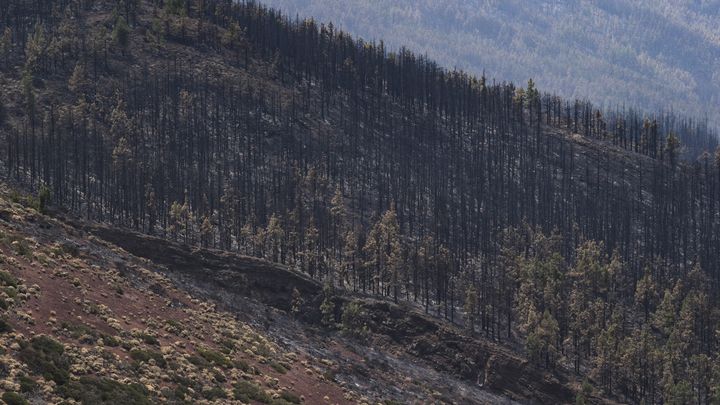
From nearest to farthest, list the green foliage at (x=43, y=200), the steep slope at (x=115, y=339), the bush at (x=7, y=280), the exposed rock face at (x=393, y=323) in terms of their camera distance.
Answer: the steep slope at (x=115, y=339), the bush at (x=7, y=280), the green foliage at (x=43, y=200), the exposed rock face at (x=393, y=323)

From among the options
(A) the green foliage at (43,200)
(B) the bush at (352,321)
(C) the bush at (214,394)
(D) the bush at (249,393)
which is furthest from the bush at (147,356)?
(B) the bush at (352,321)

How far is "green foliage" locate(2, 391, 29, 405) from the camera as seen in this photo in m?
51.5

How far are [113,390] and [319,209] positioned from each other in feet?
420

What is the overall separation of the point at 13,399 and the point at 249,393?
76.7 ft

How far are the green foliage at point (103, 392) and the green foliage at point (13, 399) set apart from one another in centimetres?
403

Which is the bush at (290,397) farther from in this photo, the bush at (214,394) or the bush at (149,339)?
the bush at (149,339)

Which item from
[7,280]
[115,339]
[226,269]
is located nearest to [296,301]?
[226,269]

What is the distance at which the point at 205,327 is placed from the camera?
294ft

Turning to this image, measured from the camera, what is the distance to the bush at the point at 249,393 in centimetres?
7094

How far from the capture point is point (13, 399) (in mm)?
51750

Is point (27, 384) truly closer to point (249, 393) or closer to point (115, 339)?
point (115, 339)

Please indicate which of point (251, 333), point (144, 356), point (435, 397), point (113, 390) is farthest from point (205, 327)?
point (435, 397)

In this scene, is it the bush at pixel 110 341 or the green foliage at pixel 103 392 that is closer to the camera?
the green foliage at pixel 103 392

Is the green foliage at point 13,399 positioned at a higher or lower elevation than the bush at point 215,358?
higher
